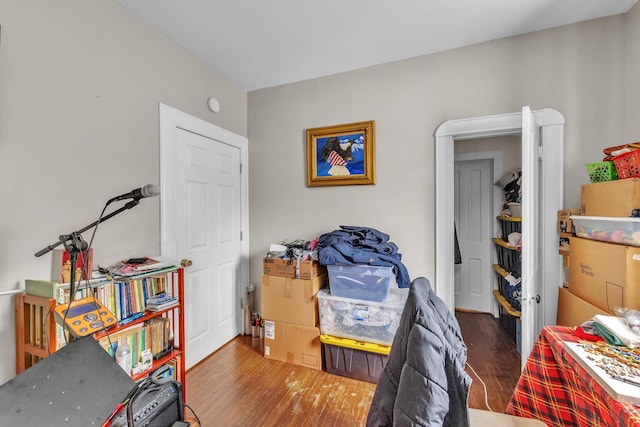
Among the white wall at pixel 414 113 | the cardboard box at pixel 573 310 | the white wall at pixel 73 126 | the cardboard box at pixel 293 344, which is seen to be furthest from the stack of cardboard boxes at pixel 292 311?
the cardboard box at pixel 573 310

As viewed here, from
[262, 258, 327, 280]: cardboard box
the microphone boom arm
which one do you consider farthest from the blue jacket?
[262, 258, 327, 280]: cardboard box

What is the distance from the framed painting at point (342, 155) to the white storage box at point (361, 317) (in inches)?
39.6

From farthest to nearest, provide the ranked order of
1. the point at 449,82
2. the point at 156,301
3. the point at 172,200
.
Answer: the point at 449,82, the point at 172,200, the point at 156,301

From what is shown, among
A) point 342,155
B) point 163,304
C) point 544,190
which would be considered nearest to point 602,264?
point 544,190

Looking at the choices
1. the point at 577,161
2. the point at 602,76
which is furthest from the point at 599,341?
the point at 602,76

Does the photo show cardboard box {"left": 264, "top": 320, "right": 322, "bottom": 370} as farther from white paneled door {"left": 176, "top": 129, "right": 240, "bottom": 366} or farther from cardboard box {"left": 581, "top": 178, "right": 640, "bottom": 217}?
cardboard box {"left": 581, "top": 178, "right": 640, "bottom": 217}

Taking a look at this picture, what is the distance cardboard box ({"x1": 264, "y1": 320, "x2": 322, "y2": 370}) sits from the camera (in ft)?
7.19

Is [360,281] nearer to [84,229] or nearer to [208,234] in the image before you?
[208,234]

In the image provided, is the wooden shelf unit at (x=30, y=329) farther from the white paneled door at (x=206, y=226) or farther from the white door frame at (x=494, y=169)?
the white door frame at (x=494, y=169)

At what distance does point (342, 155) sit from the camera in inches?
98.3

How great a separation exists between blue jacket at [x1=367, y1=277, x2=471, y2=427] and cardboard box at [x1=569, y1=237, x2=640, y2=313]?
0.96 metres

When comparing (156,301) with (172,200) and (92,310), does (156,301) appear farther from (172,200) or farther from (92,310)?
(172,200)

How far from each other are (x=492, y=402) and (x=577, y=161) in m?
1.72

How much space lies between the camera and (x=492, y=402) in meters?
1.77
